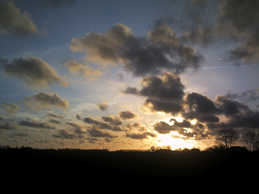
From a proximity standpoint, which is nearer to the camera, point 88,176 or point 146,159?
point 88,176

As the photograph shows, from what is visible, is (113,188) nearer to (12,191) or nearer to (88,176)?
(88,176)

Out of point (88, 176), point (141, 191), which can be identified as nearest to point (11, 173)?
point (88, 176)

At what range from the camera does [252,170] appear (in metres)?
31.0

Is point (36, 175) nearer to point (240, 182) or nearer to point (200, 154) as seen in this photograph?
point (240, 182)

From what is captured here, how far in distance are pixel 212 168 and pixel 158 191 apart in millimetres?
18932

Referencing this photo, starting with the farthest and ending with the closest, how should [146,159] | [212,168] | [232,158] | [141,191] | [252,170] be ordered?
→ [146,159]
[232,158]
[212,168]
[252,170]
[141,191]

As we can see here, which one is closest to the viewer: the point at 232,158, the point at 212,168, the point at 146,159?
the point at 212,168

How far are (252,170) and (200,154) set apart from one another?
2284 cm

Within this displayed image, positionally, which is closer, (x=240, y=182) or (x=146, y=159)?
(x=240, y=182)

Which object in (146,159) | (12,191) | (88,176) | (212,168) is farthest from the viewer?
(146,159)

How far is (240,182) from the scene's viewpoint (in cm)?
2617

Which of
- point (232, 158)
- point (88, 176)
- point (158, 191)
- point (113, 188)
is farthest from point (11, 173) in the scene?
point (232, 158)

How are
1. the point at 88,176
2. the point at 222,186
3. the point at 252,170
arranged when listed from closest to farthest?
the point at 222,186, the point at 88,176, the point at 252,170

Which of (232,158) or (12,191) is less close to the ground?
(232,158)
